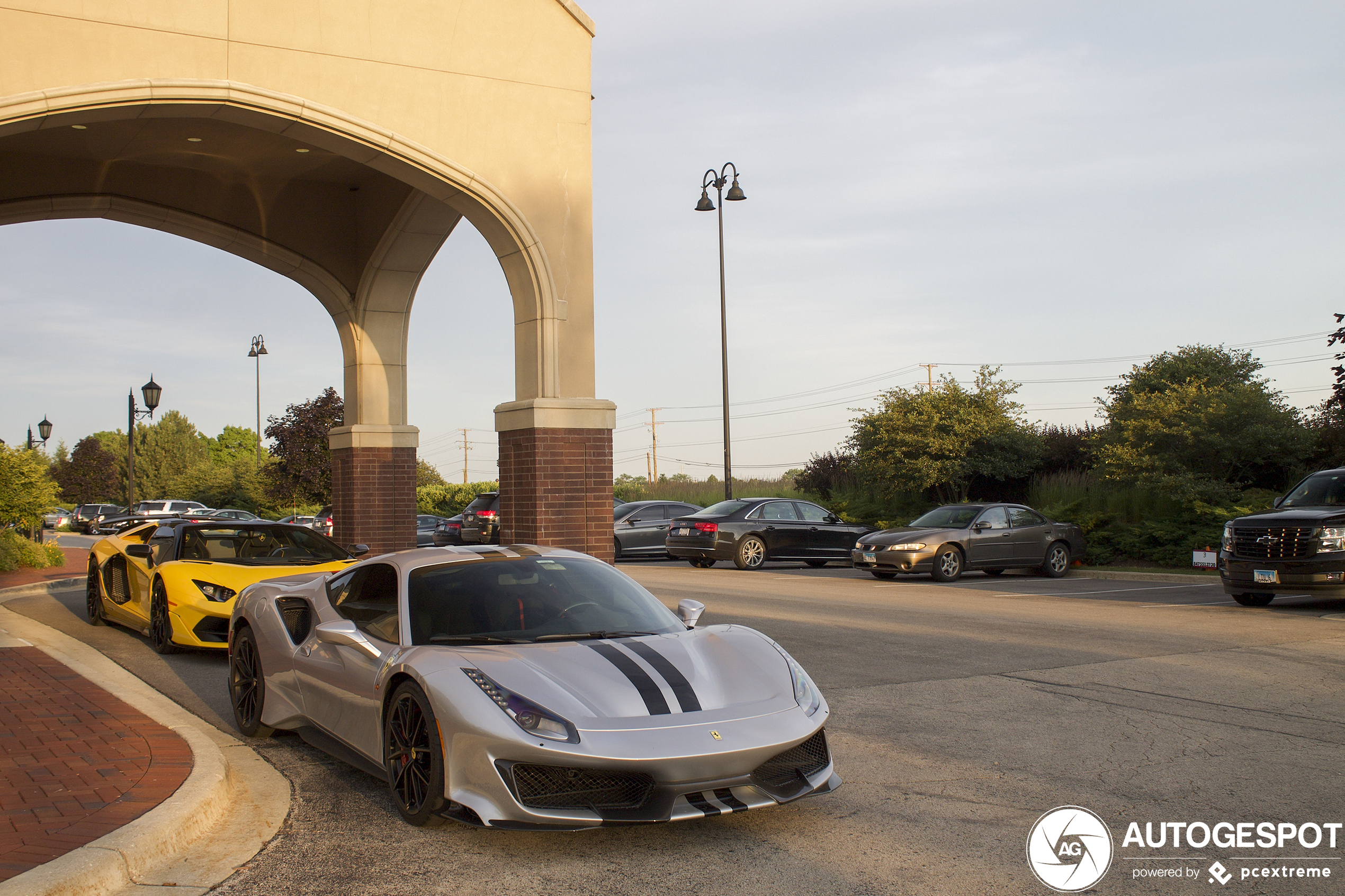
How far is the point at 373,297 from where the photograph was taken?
1706 cm

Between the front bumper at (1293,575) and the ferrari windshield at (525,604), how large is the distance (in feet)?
35.1

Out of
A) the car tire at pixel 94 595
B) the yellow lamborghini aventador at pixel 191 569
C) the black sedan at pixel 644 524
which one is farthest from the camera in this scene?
the black sedan at pixel 644 524

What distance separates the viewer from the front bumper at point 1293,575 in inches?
509

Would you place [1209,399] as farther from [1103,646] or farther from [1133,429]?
[1103,646]

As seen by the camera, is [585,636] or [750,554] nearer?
[585,636]

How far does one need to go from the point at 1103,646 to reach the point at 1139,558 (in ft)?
41.9

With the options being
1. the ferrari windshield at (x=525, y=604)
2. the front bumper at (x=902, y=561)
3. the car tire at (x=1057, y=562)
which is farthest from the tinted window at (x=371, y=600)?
the car tire at (x=1057, y=562)

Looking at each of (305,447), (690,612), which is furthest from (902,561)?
(305,447)

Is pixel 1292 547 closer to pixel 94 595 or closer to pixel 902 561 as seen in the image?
pixel 902 561

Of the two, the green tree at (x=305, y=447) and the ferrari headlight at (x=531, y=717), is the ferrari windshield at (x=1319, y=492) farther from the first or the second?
the green tree at (x=305, y=447)

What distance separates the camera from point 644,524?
26.1m

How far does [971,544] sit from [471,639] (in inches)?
611

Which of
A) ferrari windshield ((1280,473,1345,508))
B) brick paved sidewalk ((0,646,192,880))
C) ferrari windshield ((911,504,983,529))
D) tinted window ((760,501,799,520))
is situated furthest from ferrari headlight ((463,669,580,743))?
tinted window ((760,501,799,520))

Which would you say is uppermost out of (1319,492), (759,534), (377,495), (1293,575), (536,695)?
(377,495)
